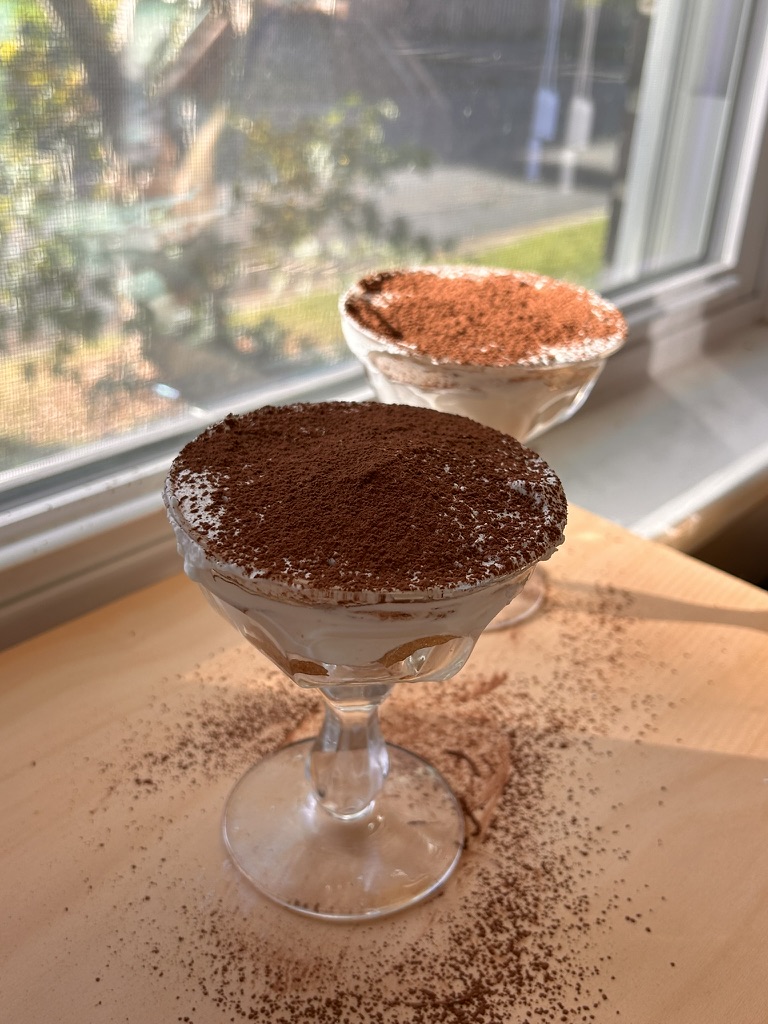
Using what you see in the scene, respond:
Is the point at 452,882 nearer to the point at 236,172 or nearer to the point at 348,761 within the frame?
the point at 348,761

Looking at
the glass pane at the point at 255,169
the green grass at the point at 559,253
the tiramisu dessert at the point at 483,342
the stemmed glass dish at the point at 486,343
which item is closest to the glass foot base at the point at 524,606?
the stemmed glass dish at the point at 486,343

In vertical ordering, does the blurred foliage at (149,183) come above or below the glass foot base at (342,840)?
above

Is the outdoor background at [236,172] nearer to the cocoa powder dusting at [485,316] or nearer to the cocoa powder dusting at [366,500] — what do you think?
the cocoa powder dusting at [485,316]

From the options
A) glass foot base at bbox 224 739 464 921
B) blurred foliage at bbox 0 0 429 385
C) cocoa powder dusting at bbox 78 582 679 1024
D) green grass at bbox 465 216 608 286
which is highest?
blurred foliage at bbox 0 0 429 385

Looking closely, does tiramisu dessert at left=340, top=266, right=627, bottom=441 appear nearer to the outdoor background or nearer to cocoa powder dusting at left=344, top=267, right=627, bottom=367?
cocoa powder dusting at left=344, top=267, right=627, bottom=367

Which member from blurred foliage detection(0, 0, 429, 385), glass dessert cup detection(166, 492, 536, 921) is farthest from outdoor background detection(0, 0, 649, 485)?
glass dessert cup detection(166, 492, 536, 921)

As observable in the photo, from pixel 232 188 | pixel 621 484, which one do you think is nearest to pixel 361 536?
pixel 232 188

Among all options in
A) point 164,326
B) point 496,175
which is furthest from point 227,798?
point 496,175
